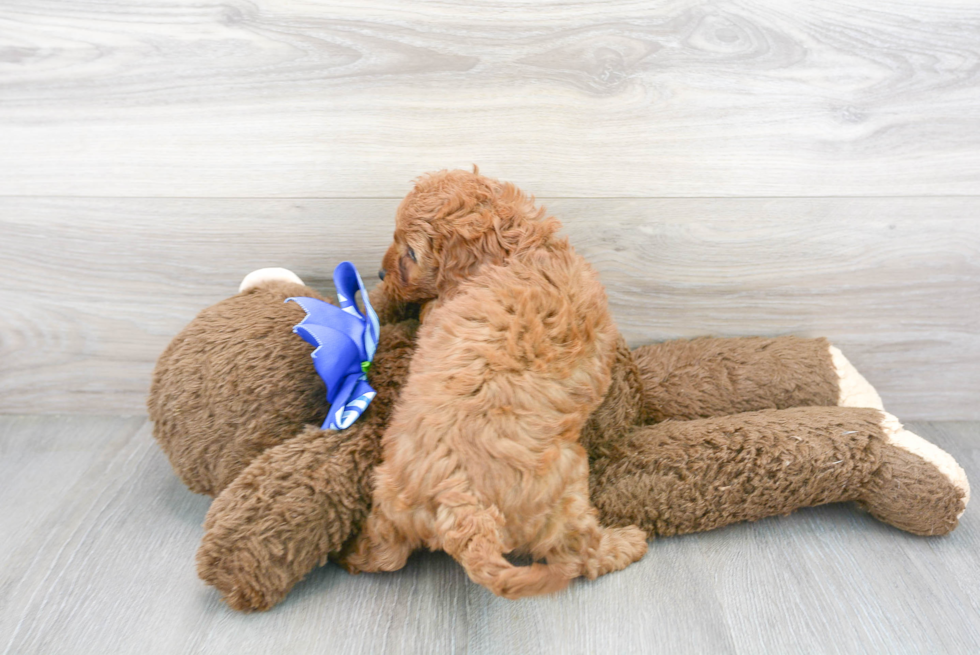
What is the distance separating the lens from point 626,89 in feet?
3.09

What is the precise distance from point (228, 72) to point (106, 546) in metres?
0.65

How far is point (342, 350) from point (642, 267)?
1.62 feet

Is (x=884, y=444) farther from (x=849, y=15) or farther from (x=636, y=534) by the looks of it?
(x=849, y=15)

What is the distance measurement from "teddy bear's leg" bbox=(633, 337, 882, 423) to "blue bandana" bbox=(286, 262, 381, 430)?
41 centimetres

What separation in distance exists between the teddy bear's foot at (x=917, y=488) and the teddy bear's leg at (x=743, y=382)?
0.40ft

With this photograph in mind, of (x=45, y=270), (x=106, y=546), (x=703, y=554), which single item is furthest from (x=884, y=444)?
(x=45, y=270)

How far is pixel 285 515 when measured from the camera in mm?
719

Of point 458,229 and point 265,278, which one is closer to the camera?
point 458,229

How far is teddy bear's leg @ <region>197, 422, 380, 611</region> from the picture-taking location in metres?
0.71

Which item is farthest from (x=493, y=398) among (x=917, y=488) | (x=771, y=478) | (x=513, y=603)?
(x=917, y=488)

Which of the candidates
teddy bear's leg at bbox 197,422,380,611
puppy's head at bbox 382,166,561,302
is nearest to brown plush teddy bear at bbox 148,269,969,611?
teddy bear's leg at bbox 197,422,380,611

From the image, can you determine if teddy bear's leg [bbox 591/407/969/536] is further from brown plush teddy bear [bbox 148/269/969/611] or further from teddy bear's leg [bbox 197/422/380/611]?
teddy bear's leg [bbox 197/422/380/611]

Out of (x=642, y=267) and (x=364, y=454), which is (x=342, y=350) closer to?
(x=364, y=454)

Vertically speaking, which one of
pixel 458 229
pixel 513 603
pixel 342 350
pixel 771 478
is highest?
pixel 458 229
